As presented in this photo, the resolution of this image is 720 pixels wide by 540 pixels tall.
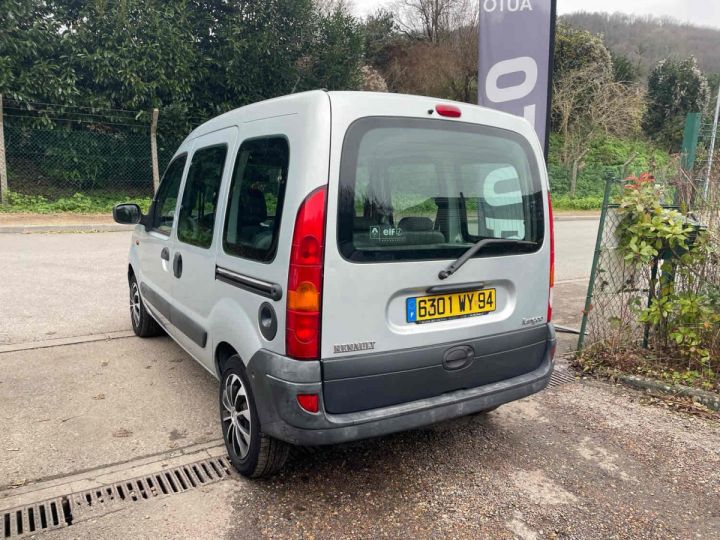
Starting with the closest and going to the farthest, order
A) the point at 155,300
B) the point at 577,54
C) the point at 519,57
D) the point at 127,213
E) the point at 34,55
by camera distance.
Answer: the point at 155,300, the point at 127,213, the point at 519,57, the point at 34,55, the point at 577,54

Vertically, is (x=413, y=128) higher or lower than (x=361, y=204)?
higher

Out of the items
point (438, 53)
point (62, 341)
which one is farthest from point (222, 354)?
point (438, 53)

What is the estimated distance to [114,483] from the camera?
8.78 ft

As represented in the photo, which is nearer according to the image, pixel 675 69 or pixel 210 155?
pixel 210 155

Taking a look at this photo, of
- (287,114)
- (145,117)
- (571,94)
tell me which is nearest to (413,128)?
(287,114)

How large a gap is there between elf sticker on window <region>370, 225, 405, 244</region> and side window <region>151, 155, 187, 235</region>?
203cm

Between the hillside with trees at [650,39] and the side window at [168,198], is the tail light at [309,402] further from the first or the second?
the hillside with trees at [650,39]

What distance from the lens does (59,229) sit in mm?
11734

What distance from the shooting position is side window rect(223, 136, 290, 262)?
2.42 meters

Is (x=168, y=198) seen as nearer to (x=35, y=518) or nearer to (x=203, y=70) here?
(x=35, y=518)

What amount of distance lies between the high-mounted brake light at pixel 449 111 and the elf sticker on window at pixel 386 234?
24.9 inches

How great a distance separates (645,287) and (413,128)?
115 inches

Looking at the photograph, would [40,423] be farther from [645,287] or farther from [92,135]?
[92,135]

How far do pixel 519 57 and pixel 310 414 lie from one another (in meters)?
4.22
